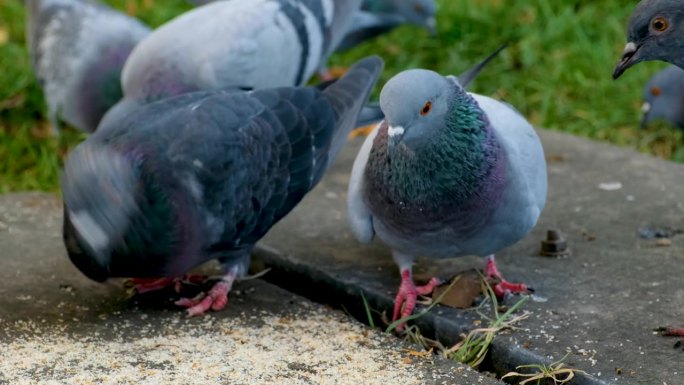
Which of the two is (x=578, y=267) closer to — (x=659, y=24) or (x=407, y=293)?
(x=407, y=293)

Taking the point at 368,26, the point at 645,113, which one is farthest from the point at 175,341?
the point at 368,26

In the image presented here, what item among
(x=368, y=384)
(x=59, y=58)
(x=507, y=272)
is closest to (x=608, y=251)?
(x=507, y=272)

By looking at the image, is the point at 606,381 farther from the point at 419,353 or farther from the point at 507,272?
→ the point at 507,272

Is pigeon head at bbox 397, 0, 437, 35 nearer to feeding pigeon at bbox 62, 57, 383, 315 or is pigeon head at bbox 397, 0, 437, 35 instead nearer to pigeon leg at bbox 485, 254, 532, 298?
feeding pigeon at bbox 62, 57, 383, 315

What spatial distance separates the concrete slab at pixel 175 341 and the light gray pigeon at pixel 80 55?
1793mm

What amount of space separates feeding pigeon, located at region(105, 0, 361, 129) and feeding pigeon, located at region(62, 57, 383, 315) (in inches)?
35.7

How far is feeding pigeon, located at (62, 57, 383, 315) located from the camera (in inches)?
129

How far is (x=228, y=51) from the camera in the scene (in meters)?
4.75

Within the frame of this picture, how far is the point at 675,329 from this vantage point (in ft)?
10.3

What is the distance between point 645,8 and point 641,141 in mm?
2299

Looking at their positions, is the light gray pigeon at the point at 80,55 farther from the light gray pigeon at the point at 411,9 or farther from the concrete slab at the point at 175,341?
the concrete slab at the point at 175,341

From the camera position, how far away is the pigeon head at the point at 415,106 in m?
3.03

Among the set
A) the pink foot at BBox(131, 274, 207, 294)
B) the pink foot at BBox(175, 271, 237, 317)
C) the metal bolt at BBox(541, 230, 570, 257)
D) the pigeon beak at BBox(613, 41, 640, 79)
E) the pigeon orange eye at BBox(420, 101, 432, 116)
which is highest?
the pigeon beak at BBox(613, 41, 640, 79)

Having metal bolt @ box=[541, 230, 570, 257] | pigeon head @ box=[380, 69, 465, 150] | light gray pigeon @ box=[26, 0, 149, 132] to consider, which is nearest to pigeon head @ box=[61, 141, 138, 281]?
pigeon head @ box=[380, 69, 465, 150]
